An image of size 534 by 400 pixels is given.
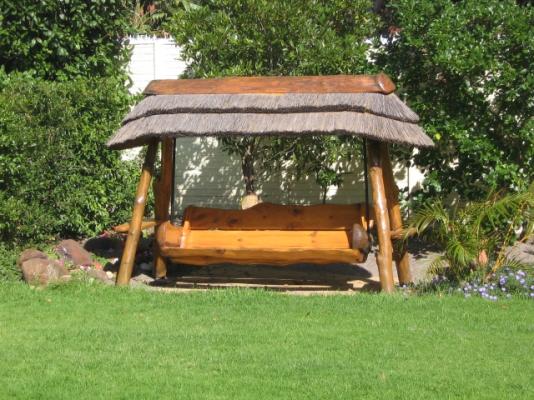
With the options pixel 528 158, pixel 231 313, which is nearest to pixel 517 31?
pixel 528 158

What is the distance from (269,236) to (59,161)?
3.32m

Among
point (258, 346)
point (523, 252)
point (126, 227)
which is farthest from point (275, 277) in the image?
point (258, 346)

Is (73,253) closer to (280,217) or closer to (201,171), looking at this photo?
(280,217)

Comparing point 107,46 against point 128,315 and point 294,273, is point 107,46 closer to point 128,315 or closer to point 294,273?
point 294,273

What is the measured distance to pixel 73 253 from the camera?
11883mm

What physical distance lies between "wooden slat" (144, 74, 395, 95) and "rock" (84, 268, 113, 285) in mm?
2378

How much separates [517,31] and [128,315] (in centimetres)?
582

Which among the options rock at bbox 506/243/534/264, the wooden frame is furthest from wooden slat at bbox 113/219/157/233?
rock at bbox 506/243/534/264

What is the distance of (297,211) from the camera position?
435 inches

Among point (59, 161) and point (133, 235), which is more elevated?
point (59, 161)

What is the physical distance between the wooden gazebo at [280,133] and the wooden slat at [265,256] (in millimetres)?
12

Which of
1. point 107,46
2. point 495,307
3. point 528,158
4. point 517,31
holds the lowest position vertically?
point 495,307

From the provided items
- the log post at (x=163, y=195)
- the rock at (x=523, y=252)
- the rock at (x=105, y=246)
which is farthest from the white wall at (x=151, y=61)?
the rock at (x=523, y=252)

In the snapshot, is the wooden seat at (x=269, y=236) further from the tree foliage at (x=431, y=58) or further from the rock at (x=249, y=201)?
the tree foliage at (x=431, y=58)
